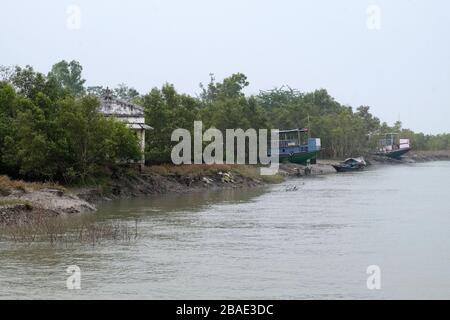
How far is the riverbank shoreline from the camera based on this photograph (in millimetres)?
26438

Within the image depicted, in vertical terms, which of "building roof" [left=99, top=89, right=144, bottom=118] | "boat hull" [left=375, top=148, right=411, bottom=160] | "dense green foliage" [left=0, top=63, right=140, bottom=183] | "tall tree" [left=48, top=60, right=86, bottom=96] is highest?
"tall tree" [left=48, top=60, right=86, bottom=96]

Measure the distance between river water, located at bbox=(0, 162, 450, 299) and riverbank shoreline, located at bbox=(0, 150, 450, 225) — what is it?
212 centimetres

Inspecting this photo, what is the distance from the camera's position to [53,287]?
611 inches

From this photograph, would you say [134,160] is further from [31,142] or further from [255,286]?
[255,286]

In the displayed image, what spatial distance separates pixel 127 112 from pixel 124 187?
590cm

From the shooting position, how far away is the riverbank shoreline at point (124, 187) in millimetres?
26438

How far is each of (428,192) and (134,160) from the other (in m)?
17.2

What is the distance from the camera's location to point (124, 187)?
38.5m

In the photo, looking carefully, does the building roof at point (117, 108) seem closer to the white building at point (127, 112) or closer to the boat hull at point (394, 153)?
the white building at point (127, 112)

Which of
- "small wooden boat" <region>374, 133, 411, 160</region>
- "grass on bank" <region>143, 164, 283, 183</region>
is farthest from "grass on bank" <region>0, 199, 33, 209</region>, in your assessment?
"small wooden boat" <region>374, 133, 411, 160</region>

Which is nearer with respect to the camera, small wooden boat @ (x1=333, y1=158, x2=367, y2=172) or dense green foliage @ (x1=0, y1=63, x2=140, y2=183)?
dense green foliage @ (x1=0, y1=63, x2=140, y2=183)

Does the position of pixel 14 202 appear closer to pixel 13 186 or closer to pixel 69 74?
pixel 13 186

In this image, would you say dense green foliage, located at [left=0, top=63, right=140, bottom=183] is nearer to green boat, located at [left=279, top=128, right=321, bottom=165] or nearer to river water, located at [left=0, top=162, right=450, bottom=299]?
river water, located at [left=0, top=162, right=450, bottom=299]

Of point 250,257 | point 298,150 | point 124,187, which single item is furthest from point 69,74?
point 250,257
